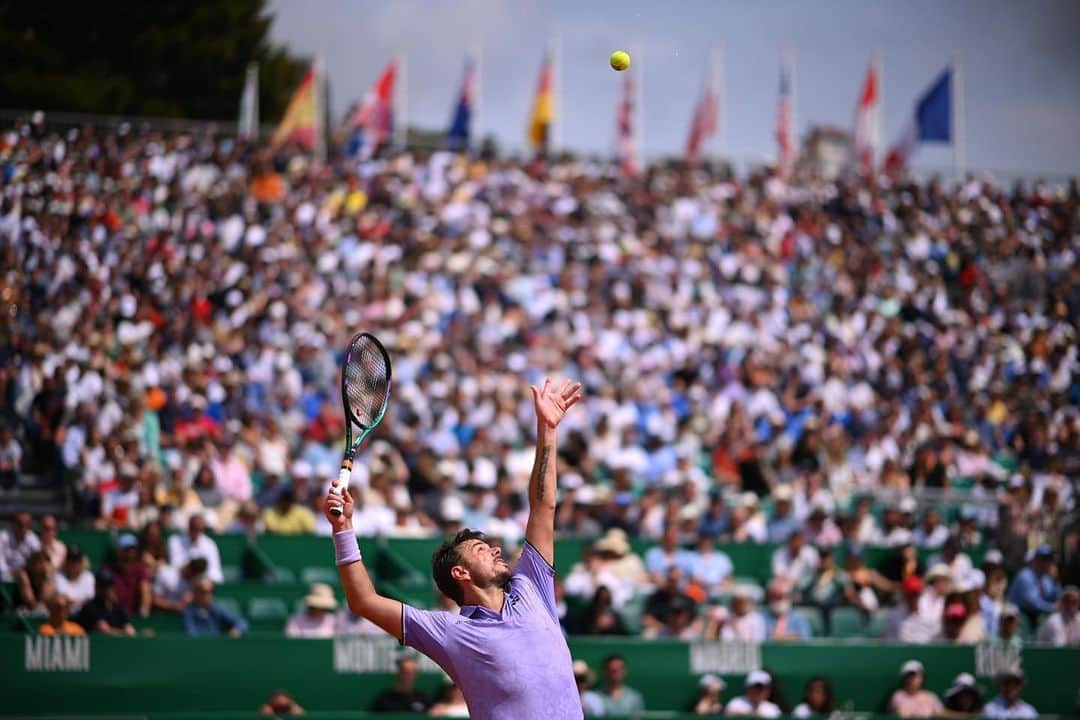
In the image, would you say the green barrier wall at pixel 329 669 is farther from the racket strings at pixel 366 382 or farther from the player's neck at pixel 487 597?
A: the player's neck at pixel 487 597

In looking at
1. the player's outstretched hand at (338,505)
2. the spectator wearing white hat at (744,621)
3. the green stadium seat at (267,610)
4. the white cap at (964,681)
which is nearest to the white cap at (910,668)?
the white cap at (964,681)

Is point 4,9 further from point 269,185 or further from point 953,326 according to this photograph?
point 953,326

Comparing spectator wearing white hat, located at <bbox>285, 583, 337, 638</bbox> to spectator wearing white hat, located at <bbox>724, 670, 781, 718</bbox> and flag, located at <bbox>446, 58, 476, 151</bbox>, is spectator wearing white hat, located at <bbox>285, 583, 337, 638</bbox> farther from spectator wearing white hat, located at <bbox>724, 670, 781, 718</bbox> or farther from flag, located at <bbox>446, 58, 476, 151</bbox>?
flag, located at <bbox>446, 58, 476, 151</bbox>

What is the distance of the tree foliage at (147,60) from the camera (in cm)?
4266

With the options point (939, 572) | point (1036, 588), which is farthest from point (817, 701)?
point (1036, 588)

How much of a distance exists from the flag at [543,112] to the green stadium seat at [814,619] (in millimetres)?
20347

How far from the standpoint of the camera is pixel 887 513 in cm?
1822

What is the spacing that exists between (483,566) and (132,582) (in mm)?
8186

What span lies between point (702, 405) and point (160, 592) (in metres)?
10.1

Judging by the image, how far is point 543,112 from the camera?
115ft

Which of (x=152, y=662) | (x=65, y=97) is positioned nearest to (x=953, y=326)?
(x=152, y=662)

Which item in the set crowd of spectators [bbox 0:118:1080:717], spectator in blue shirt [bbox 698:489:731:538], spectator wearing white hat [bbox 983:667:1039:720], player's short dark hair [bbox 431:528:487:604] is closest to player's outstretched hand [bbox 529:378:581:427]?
player's short dark hair [bbox 431:528:487:604]

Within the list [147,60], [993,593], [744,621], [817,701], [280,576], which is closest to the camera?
[817,701]

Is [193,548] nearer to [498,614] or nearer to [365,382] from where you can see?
[365,382]
